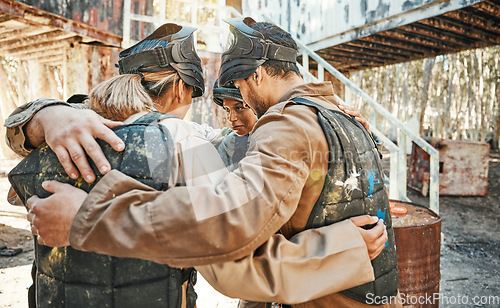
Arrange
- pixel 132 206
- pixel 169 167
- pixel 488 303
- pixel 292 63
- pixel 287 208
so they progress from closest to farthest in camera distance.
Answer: pixel 132 206, pixel 287 208, pixel 169 167, pixel 292 63, pixel 488 303

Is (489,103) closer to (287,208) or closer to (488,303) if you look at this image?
(488,303)

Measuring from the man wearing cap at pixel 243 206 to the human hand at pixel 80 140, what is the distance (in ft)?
0.18

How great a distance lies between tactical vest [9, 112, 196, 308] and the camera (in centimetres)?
123

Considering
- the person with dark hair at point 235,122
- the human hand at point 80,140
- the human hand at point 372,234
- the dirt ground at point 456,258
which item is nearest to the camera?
the human hand at point 80,140

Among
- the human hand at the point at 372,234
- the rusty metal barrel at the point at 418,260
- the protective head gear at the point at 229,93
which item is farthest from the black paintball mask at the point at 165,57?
the rusty metal barrel at the point at 418,260

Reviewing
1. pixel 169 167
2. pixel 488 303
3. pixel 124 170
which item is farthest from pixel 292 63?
pixel 488 303

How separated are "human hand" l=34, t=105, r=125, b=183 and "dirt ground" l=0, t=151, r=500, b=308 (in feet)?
9.74

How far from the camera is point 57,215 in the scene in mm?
1079

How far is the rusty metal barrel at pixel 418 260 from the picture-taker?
2625mm

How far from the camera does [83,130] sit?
1.22 metres

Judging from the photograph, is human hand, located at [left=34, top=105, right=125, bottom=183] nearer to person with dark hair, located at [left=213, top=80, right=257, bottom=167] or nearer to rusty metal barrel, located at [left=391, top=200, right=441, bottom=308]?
person with dark hair, located at [left=213, top=80, right=257, bottom=167]

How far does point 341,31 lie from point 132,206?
7177mm

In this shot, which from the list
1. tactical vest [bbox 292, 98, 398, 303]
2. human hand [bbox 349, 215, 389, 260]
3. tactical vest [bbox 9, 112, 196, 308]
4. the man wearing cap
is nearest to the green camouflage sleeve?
tactical vest [bbox 9, 112, 196, 308]

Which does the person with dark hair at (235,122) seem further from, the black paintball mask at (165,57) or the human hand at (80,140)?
the human hand at (80,140)
